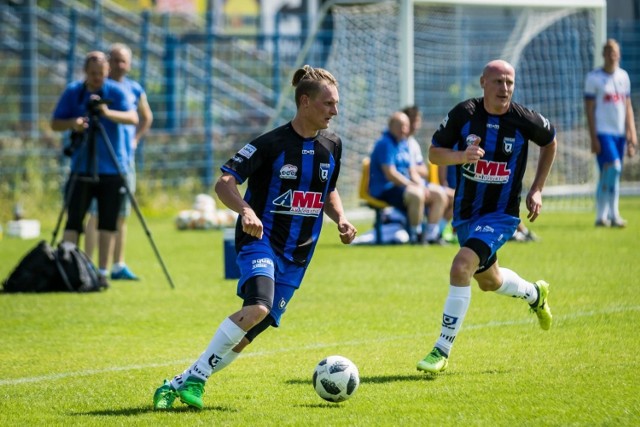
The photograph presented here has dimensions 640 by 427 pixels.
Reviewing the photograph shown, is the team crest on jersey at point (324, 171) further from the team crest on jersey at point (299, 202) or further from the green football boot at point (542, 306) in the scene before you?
the green football boot at point (542, 306)

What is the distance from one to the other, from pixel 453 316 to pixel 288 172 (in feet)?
4.81

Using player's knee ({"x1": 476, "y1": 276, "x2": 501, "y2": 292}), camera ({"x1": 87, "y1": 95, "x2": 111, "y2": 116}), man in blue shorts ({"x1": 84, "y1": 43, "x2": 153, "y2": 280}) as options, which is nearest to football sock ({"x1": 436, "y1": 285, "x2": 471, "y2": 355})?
player's knee ({"x1": 476, "y1": 276, "x2": 501, "y2": 292})

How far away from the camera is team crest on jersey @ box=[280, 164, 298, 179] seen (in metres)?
6.84

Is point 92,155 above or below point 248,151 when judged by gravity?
below

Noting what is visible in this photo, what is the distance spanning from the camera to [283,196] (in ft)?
22.6

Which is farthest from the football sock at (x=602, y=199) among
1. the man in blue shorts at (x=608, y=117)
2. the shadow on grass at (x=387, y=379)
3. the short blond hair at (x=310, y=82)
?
the short blond hair at (x=310, y=82)

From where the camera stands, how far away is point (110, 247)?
40.3 feet

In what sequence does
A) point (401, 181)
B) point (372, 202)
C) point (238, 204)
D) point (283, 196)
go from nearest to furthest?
point (238, 204) < point (283, 196) < point (401, 181) < point (372, 202)

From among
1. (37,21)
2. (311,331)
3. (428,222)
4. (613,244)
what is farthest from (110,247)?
(37,21)

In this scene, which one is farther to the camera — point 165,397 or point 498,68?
point 498,68

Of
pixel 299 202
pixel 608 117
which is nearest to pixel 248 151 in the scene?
pixel 299 202

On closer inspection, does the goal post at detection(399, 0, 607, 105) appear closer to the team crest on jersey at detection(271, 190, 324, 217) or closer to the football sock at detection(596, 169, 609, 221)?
the football sock at detection(596, 169, 609, 221)

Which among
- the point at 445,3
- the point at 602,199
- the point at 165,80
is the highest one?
the point at 445,3

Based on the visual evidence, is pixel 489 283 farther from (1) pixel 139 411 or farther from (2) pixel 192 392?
(1) pixel 139 411
